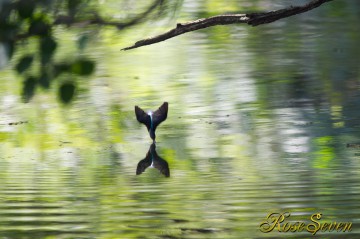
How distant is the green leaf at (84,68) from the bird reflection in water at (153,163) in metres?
2.10

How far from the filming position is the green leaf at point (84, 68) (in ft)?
5.40

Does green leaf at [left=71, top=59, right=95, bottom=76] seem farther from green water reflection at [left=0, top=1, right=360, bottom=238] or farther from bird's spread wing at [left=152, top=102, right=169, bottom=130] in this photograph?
bird's spread wing at [left=152, top=102, right=169, bottom=130]

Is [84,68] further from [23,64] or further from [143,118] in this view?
[143,118]

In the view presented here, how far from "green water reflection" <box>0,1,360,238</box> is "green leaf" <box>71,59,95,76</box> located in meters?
0.03

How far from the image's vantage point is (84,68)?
1648 mm

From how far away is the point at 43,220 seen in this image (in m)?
2.86

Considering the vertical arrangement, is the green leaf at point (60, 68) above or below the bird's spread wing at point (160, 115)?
above

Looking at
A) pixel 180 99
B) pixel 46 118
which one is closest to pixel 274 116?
pixel 180 99

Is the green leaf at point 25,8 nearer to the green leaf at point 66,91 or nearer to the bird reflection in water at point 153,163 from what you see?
the green leaf at point 66,91

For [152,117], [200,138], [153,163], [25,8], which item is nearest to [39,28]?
[25,8]

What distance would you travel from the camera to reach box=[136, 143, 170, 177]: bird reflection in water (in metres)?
3.88

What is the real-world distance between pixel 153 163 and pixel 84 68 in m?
2.50

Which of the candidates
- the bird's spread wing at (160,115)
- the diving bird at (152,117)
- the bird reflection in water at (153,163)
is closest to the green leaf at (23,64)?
the bird reflection in water at (153,163)

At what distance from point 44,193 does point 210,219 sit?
0.76 m
